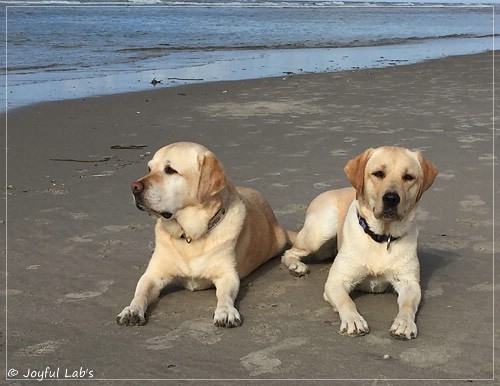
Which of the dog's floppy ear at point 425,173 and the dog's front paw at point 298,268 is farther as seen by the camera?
the dog's front paw at point 298,268

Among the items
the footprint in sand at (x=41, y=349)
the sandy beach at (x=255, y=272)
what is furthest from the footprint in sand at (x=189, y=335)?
the footprint in sand at (x=41, y=349)

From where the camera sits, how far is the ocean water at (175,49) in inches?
573

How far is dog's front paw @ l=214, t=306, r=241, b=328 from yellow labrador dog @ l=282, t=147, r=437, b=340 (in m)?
0.57

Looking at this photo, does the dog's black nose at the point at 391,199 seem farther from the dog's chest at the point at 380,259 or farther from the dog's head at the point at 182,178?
the dog's head at the point at 182,178

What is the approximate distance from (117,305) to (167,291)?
0.38 meters

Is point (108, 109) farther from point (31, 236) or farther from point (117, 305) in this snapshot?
point (117, 305)

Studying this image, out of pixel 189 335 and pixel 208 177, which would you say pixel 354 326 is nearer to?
pixel 189 335

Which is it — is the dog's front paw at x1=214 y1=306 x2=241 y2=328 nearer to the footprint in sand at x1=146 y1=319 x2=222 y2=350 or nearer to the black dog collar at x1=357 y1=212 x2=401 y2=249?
the footprint in sand at x1=146 y1=319 x2=222 y2=350

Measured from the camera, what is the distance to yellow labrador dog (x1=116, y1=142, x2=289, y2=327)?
432 centimetres

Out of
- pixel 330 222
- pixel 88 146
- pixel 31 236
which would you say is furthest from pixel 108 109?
pixel 330 222

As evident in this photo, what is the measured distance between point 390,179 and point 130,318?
5.47ft

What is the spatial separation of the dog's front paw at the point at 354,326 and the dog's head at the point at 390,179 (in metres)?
0.62

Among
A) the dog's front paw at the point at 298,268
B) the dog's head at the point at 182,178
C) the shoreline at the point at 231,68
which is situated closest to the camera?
the dog's head at the point at 182,178

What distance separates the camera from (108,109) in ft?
36.7
